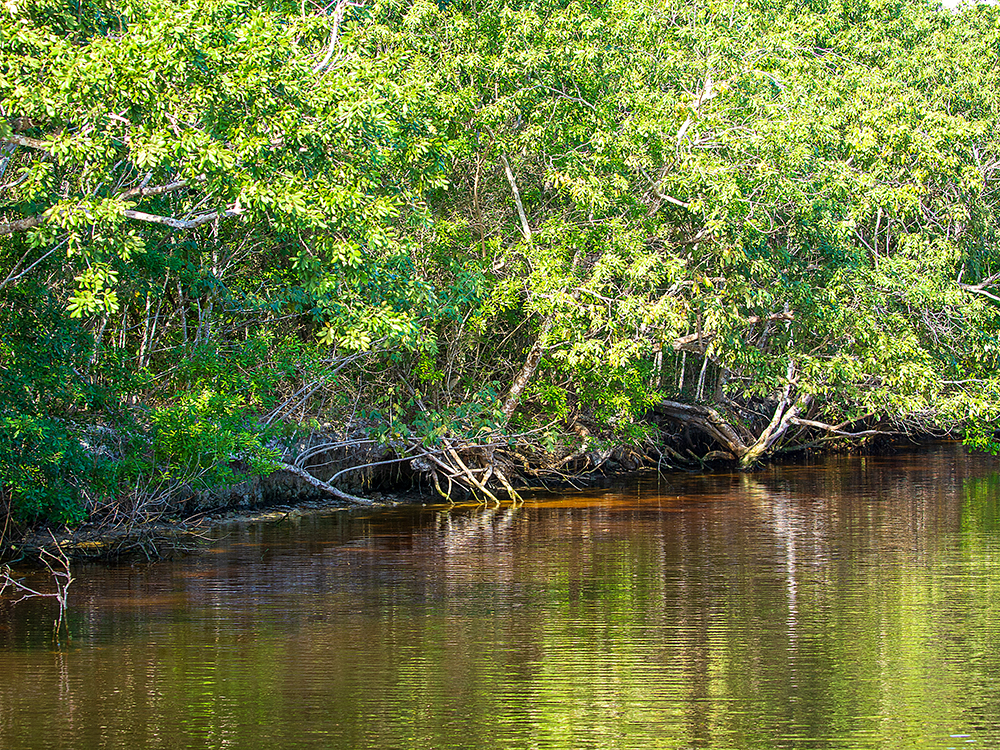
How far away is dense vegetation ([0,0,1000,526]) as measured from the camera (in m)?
11.7

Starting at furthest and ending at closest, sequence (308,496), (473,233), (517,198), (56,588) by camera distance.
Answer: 1. (473,233)
2. (308,496)
3. (517,198)
4. (56,588)

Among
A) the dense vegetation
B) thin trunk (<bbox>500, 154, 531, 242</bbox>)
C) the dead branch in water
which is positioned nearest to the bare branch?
the dense vegetation

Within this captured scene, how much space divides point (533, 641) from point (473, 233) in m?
11.7

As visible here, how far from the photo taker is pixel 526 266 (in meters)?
19.7

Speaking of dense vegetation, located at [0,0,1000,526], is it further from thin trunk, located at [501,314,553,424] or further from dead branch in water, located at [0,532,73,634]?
dead branch in water, located at [0,532,73,634]

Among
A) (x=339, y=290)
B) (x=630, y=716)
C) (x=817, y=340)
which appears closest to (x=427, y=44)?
(x=339, y=290)

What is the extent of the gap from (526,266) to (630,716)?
12534mm

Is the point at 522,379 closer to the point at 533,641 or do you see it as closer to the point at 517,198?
the point at 517,198

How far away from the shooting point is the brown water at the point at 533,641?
7633 millimetres

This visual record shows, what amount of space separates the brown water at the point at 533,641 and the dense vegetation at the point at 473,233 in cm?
232

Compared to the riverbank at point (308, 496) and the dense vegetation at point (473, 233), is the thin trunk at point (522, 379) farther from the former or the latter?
the riverbank at point (308, 496)

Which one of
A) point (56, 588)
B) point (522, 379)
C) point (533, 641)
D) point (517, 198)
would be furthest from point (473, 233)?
point (533, 641)

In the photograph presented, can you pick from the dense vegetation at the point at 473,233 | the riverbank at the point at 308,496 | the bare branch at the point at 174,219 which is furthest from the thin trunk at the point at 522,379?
the bare branch at the point at 174,219

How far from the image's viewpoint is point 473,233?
20.8 metres
